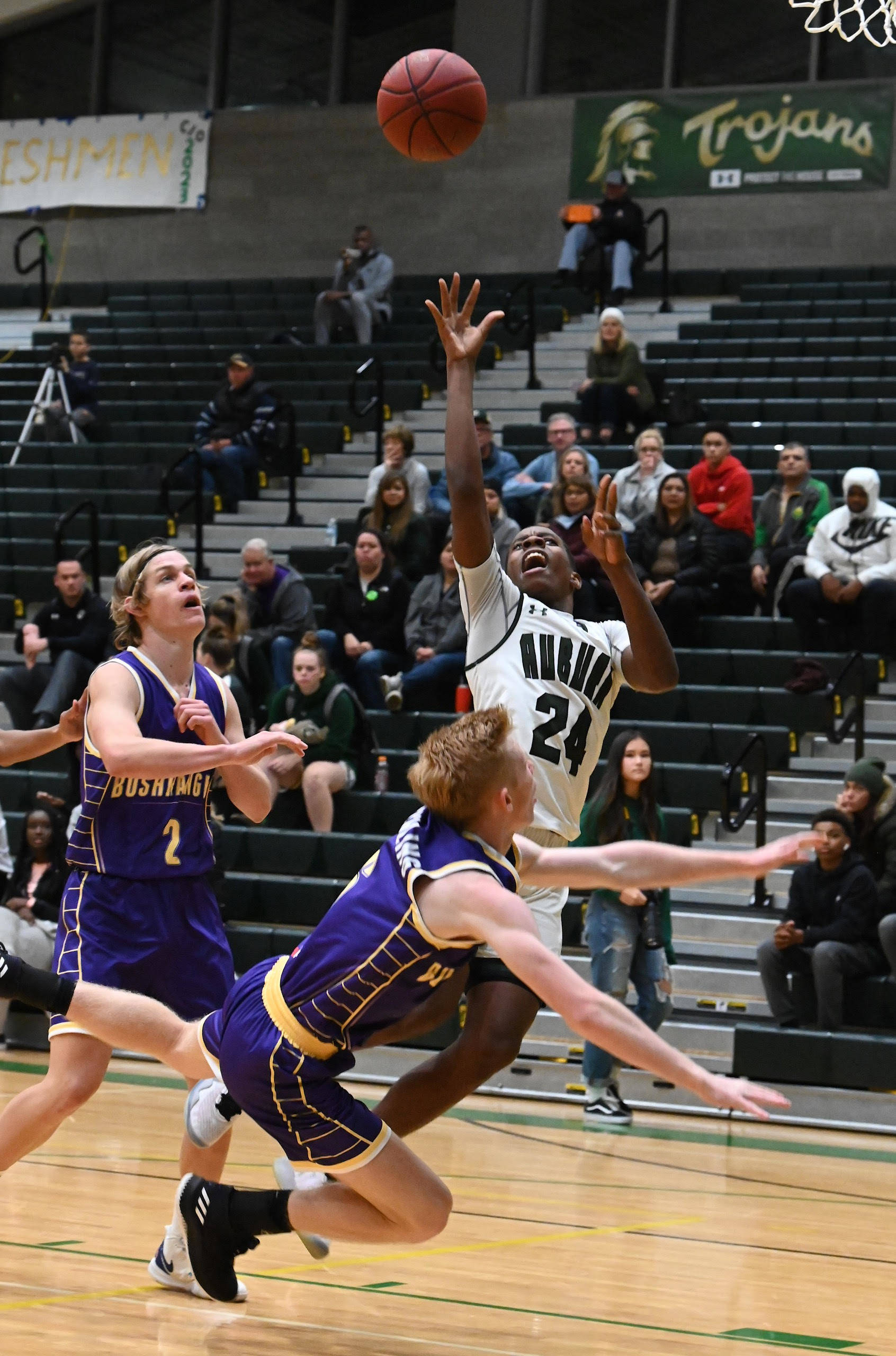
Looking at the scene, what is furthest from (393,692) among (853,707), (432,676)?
(853,707)

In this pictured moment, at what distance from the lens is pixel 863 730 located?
954cm

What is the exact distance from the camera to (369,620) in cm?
1059

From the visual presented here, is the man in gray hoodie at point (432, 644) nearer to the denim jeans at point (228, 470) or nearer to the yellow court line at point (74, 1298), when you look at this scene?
the denim jeans at point (228, 470)

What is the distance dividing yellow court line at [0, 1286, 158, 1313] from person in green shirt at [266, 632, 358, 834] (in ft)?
18.2

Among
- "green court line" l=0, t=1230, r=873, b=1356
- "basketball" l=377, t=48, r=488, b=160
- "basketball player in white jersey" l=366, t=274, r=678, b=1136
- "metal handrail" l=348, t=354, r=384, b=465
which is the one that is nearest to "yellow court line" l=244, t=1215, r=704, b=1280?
"green court line" l=0, t=1230, r=873, b=1356

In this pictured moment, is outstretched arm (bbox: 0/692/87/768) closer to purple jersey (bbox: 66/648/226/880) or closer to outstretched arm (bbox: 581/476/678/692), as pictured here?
purple jersey (bbox: 66/648/226/880)

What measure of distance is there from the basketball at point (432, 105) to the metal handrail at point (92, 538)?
5356mm

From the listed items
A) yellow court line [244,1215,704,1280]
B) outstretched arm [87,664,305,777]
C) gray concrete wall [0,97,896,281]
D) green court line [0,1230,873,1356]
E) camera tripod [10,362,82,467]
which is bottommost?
yellow court line [244,1215,704,1280]

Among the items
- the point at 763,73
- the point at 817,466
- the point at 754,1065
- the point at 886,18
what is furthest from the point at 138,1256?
the point at 763,73

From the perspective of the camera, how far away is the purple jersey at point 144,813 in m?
4.20

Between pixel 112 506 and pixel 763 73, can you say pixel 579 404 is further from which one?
pixel 763 73

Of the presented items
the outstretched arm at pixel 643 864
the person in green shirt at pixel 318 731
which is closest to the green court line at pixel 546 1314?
the outstretched arm at pixel 643 864

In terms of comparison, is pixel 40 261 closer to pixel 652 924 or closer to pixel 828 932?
pixel 652 924

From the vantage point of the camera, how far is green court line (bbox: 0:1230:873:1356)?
3783mm
